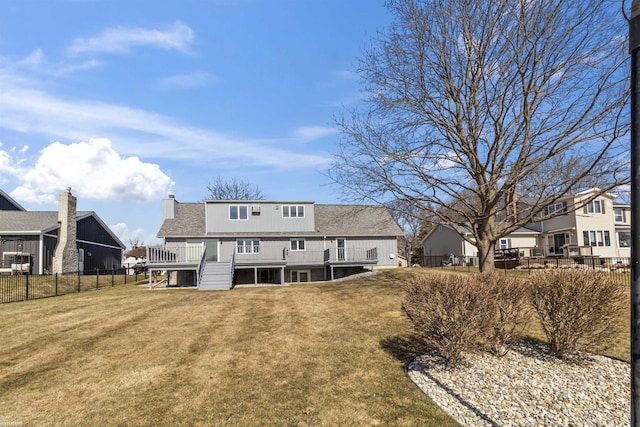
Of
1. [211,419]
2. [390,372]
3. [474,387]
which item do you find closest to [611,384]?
[474,387]

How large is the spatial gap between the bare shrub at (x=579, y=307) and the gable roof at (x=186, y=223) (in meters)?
23.7

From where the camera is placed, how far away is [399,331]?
9.23 m

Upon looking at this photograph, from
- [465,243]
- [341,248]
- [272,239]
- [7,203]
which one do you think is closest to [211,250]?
[272,239]

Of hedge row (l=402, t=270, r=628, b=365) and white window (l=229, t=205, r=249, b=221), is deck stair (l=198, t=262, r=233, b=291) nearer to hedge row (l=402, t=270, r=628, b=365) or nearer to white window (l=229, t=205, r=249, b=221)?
white window (l=229, t=205, r=249, b=221)

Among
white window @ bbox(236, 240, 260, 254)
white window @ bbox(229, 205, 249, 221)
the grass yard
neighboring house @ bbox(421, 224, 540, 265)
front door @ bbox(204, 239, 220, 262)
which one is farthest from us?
neighboring house @ bbox(421, 224, 540, 265)

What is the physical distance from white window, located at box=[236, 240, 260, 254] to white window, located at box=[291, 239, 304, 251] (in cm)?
259

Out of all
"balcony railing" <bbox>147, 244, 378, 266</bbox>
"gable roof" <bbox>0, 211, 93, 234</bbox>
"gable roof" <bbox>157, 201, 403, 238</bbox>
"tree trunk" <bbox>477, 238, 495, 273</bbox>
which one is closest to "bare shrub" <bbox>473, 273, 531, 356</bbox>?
"tree trunk" <bbox>477, 238, 495, 273</bbox>

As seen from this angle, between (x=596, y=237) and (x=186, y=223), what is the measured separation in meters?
32.7

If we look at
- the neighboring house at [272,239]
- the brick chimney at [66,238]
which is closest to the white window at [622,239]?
the neighboring house at [272,239]

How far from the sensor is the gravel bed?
15.9 feet

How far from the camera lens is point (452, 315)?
245 inches

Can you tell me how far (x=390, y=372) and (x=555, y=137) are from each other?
9700mm

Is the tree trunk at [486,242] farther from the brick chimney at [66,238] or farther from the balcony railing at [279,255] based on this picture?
the brick chimney at [66,238]

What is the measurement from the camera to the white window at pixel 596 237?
32.4 meters
